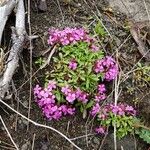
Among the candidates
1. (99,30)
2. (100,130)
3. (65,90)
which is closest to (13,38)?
(65,90)

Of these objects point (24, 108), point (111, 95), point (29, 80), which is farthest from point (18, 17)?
point (111, 95)

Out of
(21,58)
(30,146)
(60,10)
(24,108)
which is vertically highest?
(60,10)

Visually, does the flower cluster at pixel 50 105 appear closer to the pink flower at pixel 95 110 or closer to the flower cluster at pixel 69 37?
the pink flower at pixel 95 110

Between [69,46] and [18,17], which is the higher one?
[18,17]

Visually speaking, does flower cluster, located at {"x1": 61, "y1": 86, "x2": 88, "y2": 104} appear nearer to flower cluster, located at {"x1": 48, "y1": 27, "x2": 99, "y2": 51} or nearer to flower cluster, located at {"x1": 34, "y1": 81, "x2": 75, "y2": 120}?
flower cluster, located at {"x1": 34, "y1": 81, "x2": 75, "y2": 120}

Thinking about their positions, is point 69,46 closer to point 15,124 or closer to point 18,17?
point 18,17

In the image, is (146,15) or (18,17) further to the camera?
(146,15)

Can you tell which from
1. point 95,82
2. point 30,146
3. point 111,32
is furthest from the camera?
point 111,32
